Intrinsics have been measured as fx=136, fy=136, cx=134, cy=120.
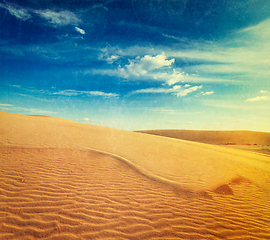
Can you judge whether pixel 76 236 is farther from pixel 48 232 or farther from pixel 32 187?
pixel 32 187

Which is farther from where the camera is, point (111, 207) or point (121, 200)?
point (121, 200)

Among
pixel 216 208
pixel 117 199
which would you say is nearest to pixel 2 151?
pixel 117 199

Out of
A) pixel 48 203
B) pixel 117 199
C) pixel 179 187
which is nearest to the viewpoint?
pixel 48 203

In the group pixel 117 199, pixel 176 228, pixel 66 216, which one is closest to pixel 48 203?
pixel 66 216

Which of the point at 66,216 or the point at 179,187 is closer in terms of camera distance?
the point at 66,216

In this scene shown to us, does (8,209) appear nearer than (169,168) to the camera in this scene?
Yes

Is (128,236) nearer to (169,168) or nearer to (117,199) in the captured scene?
(117,199)

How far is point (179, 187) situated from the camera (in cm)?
591

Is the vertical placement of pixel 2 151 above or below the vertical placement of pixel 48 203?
above

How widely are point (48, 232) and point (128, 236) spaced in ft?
6.29

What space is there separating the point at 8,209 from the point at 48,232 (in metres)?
1.62

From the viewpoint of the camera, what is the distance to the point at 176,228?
367cm

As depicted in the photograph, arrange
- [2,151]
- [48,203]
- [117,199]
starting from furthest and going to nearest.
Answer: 1. [2,151]
2. [117,199]
3. [48,203]

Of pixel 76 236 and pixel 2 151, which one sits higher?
pixel 2 151
